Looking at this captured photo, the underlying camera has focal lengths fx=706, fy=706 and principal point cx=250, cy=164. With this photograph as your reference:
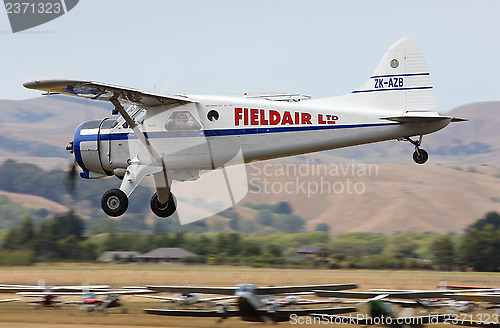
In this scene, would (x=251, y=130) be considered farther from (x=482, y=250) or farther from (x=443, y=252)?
(x=482, y=250)

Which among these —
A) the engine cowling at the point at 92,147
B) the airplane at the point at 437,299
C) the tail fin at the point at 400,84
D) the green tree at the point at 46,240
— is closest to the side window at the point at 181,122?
the engine cowling at the point at 92,147

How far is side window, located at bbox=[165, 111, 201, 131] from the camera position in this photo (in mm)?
17156

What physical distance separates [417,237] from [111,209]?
22.1 metres

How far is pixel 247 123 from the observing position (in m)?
16.9

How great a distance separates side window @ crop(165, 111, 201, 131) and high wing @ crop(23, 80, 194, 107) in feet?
0.93

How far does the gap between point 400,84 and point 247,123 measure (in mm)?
3738

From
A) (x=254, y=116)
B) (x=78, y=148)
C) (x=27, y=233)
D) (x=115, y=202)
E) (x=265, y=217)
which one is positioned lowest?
(x=27, y=233)

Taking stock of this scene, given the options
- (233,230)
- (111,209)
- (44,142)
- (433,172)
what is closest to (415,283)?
(233,230)

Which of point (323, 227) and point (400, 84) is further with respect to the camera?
point (323, 227)

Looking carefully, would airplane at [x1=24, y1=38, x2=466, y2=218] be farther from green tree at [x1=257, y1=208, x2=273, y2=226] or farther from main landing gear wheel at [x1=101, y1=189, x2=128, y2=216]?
green tree at [x1=257, y1=208, x2=273, y2=226]

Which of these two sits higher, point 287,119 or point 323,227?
point 287,119

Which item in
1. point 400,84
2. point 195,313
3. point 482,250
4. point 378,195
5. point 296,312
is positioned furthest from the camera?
point 378,195

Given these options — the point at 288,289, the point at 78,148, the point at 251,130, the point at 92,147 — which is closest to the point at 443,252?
the point at 288,289

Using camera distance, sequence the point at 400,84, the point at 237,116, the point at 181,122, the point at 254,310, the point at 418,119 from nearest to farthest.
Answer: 1. the point at 418,119
2. the point at 400,84
3. the point at 237,116
4. the point at 181,122
5. the point at 254,310
